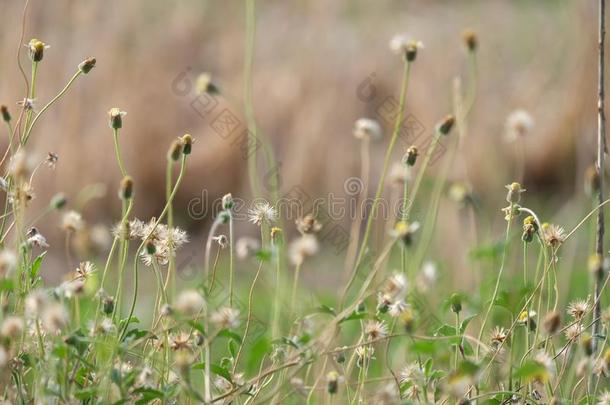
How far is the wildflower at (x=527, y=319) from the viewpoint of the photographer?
1119mm

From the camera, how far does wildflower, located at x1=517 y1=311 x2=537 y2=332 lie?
112cm

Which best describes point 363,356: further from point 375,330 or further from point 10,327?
point 10,327

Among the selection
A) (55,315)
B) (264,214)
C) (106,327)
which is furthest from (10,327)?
(264,214)

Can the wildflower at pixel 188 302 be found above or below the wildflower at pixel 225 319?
above

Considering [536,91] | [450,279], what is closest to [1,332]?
[450,279]

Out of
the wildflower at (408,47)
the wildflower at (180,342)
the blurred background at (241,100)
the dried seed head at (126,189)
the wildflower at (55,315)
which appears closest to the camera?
the wildflower at (55,315)

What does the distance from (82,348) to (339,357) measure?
1.06 ft

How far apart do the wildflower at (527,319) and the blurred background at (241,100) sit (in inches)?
101

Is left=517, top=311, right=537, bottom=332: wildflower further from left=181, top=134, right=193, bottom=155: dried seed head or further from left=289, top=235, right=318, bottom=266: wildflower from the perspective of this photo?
left=181, top=134, right=193, bottom=155: dried seed head

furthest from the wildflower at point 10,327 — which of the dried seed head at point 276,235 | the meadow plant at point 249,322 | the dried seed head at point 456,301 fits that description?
the dried seed head at point 456,301

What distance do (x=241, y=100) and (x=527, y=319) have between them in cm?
354

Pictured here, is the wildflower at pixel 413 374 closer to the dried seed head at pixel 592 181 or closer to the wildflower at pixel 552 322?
the wildflower at pixel 552 322

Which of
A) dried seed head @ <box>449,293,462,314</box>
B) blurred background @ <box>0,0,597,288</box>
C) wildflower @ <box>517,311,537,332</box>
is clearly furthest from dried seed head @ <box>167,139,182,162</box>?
blurred background @ <box>0,0,597,288</box>

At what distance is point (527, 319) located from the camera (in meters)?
1.10
